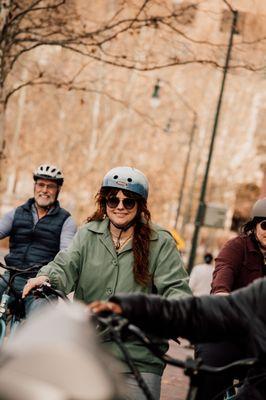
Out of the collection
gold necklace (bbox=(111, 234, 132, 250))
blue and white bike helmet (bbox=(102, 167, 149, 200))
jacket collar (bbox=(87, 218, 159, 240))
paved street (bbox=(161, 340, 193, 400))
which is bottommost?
paved street (bbox=(161, 340, 193, 400))

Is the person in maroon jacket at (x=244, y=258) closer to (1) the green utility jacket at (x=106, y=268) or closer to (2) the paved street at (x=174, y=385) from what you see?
(1) the green utility jacket at (x=106, y=268)

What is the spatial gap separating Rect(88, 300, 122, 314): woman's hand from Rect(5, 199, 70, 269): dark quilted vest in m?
4.98

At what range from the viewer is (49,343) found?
2.21 metres

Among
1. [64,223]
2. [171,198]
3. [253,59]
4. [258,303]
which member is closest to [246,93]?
[171,198]

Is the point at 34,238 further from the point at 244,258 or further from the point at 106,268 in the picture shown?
the point at 106,268

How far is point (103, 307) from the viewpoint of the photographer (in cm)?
321

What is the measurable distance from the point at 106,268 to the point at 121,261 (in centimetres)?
9

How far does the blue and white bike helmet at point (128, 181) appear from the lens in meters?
5.49

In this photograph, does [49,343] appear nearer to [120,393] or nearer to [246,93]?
[120,393]

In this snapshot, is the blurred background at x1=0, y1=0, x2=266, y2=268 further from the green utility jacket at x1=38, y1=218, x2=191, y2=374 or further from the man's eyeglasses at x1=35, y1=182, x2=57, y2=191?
the green utility jacket at x1=38, y1=218, x2=191, y2=374

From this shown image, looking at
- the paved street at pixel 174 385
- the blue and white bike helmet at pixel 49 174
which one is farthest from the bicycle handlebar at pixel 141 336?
the blue and white bike helmet at pixel 49 174

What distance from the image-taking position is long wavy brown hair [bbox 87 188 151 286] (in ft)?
16.3

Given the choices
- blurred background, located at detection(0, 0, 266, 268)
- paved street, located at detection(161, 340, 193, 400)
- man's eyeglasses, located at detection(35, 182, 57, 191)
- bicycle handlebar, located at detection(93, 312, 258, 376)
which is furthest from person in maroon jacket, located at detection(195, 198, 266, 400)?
blurred background, located at detection(0, 0, 266, 268)

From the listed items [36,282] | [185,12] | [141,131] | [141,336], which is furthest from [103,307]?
[141,131]
